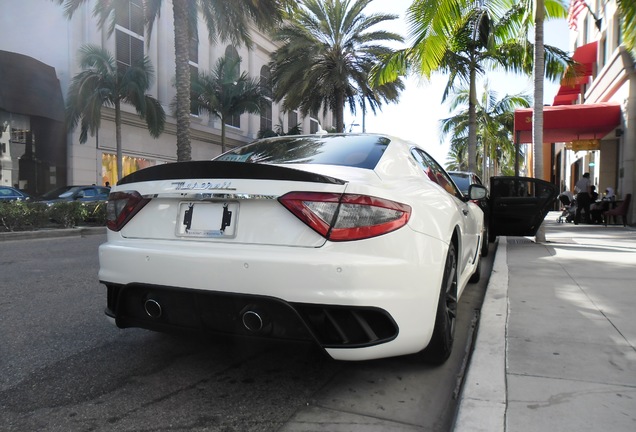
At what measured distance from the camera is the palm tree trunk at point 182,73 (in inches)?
516

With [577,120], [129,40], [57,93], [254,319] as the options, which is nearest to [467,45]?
[577,120]

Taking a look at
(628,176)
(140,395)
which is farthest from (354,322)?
(628,176)

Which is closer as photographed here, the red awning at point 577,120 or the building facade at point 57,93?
the red awning at point 577,120

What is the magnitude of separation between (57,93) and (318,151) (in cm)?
2223

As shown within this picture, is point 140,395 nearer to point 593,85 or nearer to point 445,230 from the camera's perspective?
point 445,230

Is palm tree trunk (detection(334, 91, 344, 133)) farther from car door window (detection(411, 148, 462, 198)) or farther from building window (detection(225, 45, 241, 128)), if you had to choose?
car door window (detection(411, 148, 462, 198))

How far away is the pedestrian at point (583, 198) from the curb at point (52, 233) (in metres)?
14.6

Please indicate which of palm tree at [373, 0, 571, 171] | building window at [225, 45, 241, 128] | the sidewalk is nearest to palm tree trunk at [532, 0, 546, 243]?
palm tree at [373, 0, 571, 171]

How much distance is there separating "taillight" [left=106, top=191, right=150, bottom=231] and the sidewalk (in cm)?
214

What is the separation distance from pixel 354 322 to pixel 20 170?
77.5 feet

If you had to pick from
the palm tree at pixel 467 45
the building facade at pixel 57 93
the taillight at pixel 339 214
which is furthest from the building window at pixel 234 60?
the taillight at pixel 339 214

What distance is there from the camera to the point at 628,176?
51.8ft

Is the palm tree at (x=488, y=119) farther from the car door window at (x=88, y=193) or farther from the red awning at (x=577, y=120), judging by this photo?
the car door window at (x=88, y=193)

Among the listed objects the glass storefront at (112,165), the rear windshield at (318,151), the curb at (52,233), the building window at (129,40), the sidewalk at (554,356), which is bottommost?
the sidewalk at (554,356)
